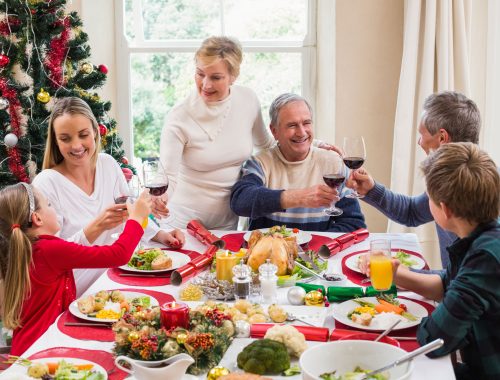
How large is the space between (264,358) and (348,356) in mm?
194

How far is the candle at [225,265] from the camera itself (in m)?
2.18

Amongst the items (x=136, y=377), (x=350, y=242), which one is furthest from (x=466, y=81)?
(x=136, y=377)

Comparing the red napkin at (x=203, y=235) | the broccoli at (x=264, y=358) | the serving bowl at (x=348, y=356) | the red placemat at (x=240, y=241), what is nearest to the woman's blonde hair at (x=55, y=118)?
the red napkin at (x=203, y=235)

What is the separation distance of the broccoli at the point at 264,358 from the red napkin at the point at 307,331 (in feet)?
0.52

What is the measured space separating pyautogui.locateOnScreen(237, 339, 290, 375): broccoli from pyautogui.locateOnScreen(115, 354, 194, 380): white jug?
15 centimetres

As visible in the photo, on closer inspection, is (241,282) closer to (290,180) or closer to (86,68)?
(290,180)

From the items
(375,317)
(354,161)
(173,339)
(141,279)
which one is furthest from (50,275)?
(354,161)

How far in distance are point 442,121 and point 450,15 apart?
152cm

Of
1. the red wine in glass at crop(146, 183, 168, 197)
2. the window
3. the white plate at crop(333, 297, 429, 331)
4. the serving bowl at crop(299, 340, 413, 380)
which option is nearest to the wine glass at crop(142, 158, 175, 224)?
the red wine in glass at crop(146, 183, 168, 197)

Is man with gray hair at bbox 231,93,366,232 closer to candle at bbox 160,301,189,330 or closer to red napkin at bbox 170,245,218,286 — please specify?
red napkin at bbox 170,245,218,286

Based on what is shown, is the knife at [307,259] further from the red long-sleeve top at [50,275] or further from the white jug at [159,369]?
the white jug at [159,369]

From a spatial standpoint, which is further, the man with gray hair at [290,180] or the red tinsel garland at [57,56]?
the red tinsel garland at [57,56]

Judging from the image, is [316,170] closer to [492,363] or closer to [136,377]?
[492,363]

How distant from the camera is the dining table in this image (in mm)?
1604
